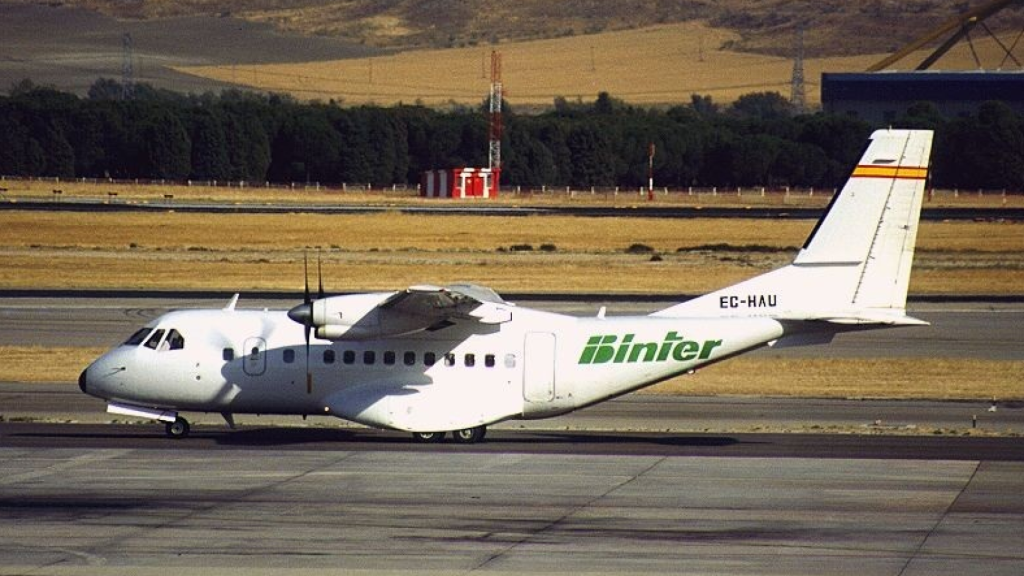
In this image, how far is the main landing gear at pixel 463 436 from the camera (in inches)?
1252

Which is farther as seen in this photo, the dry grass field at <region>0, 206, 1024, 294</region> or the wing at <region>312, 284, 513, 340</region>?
the dry grass field at <region>0, 206, 1024, 294</region>

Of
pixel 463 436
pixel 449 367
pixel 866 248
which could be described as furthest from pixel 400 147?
pixel 866 248

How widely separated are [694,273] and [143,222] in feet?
117

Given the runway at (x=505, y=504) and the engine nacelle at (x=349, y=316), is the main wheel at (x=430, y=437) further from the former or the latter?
the engine nacelle at (x=349, y=316)

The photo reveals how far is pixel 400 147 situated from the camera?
149500 millimetres

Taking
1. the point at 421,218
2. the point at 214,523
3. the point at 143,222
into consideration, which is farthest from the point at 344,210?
the point at 214,523

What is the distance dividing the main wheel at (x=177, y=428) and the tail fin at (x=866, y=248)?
35.9 feet

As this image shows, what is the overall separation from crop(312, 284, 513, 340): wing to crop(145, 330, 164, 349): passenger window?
3712mm

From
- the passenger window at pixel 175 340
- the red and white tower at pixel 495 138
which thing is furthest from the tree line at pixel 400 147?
the passenger window at pixel 175 340

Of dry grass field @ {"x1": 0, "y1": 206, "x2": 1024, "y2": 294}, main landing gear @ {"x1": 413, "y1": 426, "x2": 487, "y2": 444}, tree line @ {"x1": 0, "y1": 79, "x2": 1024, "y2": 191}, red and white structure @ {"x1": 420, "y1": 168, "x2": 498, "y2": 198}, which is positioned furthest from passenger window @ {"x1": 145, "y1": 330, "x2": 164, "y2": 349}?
tree line @ {"x1": 0, "y1": 79, "x2": 1024, "y2": 191}

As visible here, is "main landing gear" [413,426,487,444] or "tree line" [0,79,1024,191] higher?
"tree line" [0,79,1024,191]

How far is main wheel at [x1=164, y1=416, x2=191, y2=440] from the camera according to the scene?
1262 inches

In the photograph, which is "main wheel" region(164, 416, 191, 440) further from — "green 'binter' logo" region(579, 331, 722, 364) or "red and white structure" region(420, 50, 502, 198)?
"red and white structure" region(420, 50, 502, 198)

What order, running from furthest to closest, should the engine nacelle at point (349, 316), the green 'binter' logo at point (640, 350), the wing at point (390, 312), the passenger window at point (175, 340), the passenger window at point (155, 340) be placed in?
the passenger window at point (155, 340)
the passenger window at point (175, 340)
the green 'binter' logo at point (640, 350)
the engine nacelle at point (349, 316)
the wing at point (390, 312)
